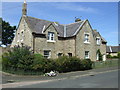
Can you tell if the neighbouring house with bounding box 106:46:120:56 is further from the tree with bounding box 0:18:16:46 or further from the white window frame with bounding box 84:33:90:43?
the tree with bounding box 0:18:16:46

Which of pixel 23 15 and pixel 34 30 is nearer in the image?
pixel 34 30

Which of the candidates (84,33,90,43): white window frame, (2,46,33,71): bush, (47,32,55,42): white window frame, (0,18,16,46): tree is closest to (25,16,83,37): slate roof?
(47,32,55,42): white window frame

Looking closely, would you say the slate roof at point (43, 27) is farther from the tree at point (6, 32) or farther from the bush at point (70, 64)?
the tree at point (6, 32)

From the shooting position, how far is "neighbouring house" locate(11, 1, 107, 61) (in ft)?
80.7

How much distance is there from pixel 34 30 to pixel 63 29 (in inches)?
304

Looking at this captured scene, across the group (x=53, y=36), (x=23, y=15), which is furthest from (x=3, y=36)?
(x=53, y=36)

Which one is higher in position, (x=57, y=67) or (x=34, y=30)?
(x=34, y=30)

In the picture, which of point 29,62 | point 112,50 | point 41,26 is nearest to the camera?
point 29,62

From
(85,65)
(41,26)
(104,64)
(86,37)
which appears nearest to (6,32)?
(41,26)

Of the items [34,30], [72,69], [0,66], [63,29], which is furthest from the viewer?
[63,29]

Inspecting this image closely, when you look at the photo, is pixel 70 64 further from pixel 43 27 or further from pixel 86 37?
pixel 86 37

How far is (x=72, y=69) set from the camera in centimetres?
2080

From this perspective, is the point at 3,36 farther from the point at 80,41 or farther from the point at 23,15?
the point at 80,41

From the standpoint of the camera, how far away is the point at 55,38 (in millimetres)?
26172
